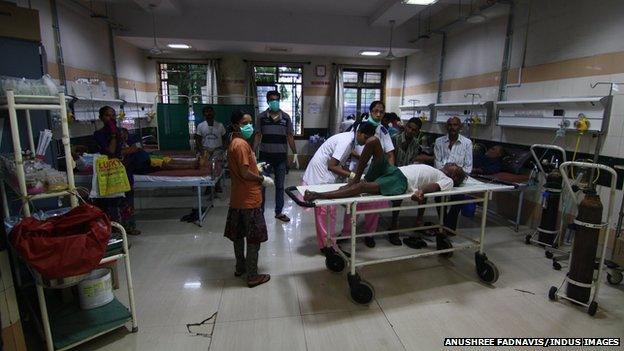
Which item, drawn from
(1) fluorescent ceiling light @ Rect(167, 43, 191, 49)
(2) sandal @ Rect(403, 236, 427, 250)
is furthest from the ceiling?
(2) sandal @ Rect(403, 236, 427, 250)

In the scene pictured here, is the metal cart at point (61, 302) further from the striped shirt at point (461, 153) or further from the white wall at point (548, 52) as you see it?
the white wall at point (548, 52)

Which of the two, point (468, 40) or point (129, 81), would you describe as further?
point (129, 81)

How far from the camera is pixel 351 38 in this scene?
652cm


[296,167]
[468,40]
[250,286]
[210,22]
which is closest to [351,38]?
[468,40]

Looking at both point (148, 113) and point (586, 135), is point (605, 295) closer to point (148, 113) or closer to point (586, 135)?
point (586, 135)

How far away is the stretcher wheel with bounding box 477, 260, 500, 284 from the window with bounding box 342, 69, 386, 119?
5977 millimetres

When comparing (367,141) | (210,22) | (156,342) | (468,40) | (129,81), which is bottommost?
(156,342)

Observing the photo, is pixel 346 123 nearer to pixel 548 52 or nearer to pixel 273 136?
pixel 273 136

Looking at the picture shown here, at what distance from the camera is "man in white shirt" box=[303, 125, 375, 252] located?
3.15 m

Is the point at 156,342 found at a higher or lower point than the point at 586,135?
lower

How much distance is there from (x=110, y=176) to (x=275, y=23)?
4.30 meters

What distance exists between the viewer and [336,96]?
8.03 m

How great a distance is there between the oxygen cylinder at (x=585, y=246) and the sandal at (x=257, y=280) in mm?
2355

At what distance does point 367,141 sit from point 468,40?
12.7ft
